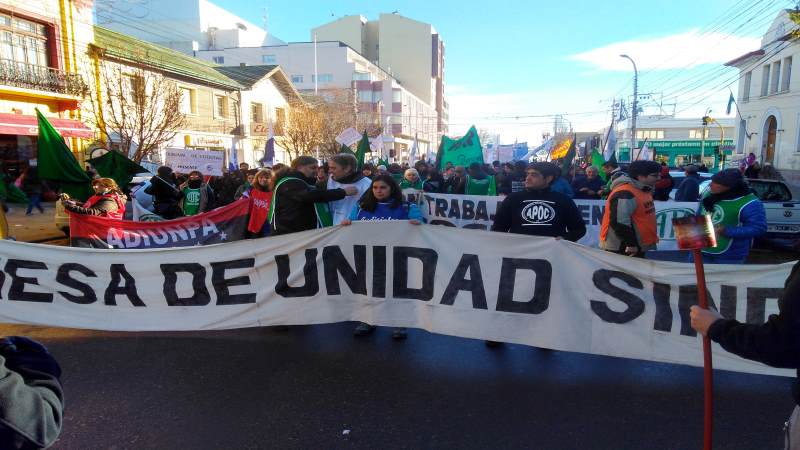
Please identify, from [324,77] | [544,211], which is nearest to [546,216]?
[544,211]

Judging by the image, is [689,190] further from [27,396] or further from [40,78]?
[40,78]

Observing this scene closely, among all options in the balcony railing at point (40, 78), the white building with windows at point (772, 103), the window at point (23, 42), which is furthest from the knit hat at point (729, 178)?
the white building with windows at point (772, 103)

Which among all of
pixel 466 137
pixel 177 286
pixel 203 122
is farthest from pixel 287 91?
pixel 177 286

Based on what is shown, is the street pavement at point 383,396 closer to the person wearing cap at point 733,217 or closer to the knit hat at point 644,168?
the person wearing cap at point 733,217

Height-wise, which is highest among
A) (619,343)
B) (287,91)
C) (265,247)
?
(287,91)

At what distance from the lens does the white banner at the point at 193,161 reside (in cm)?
951

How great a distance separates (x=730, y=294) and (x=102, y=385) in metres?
4.83

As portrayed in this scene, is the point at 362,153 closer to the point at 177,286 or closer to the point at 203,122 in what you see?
the point at 177,286

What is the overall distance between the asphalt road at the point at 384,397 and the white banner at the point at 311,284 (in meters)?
0.34

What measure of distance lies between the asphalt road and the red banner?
2113 mm

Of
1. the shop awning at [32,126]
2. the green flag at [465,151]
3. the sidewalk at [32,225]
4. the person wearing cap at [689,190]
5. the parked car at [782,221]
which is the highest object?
the shop awning at [32,126]

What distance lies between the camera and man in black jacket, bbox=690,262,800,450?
1635 mm

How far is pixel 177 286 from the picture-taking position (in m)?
4.41

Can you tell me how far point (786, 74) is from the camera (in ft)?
97.4
